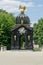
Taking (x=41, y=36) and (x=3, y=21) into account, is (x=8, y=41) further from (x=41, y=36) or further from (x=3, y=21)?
(x=41, y=36)

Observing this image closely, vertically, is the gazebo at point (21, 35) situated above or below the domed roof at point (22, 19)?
below

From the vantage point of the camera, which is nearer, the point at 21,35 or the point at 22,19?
the point at 21,35

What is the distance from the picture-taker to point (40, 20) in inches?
3238

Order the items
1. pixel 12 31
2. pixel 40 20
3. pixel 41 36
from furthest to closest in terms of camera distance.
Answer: pixel 40 20
pixel 41 36
pixel 12 31

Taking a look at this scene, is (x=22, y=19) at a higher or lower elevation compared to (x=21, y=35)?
higher

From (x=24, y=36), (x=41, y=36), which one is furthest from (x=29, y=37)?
(x=41, y=36)

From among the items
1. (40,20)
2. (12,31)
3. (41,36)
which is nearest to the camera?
(12,31)

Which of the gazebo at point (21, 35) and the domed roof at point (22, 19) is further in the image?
the domed roof at point (22, 19)

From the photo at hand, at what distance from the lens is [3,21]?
60375mm

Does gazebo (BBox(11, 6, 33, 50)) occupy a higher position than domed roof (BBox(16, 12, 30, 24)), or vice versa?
domed roof (BBox(16, 12, 30, 24))

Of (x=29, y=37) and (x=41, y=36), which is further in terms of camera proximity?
(x=41, y=36)

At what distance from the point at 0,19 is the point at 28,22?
5.42 m

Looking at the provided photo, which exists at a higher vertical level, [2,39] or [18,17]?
[18,17]

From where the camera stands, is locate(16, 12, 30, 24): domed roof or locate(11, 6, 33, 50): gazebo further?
locate(16, 12, 30, 24): domed roof
